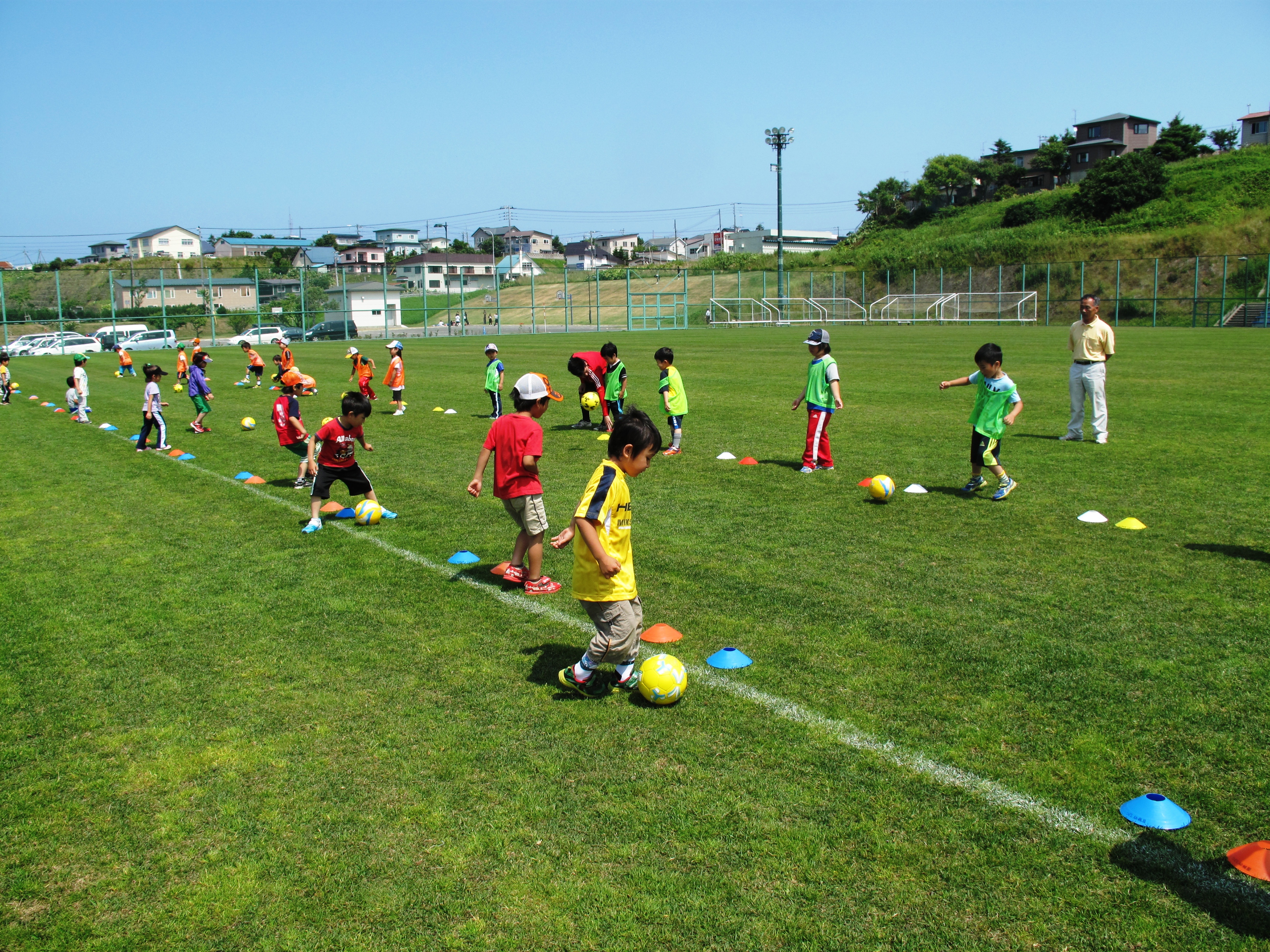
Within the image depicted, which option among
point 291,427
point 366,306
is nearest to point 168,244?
point 366,306

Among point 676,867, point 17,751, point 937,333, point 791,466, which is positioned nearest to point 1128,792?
point 676,867

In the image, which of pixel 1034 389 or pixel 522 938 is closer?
pixel 522 938

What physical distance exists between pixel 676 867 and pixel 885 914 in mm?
820

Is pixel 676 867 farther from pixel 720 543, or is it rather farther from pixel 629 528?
pixel 720 543

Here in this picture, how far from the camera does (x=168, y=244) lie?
131625 millimetres

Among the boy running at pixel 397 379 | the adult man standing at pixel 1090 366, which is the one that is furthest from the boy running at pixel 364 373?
the adult man standing at pixel 1090 366

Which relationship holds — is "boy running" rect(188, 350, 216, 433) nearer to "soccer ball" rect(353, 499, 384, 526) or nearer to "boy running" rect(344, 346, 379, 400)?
"boy running" rect(344, 346, 379, 400)

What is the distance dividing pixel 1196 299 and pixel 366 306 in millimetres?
54426

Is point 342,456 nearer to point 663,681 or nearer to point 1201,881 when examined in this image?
point 663,681

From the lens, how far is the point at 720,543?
27.5 ft

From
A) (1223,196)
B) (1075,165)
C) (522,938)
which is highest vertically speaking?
(1075,165)

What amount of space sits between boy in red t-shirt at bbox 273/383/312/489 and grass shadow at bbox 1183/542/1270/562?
9.59 metres

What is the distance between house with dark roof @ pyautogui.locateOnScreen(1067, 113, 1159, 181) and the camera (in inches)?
3607

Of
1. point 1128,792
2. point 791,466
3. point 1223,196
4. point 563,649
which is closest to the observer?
point 1128,792
